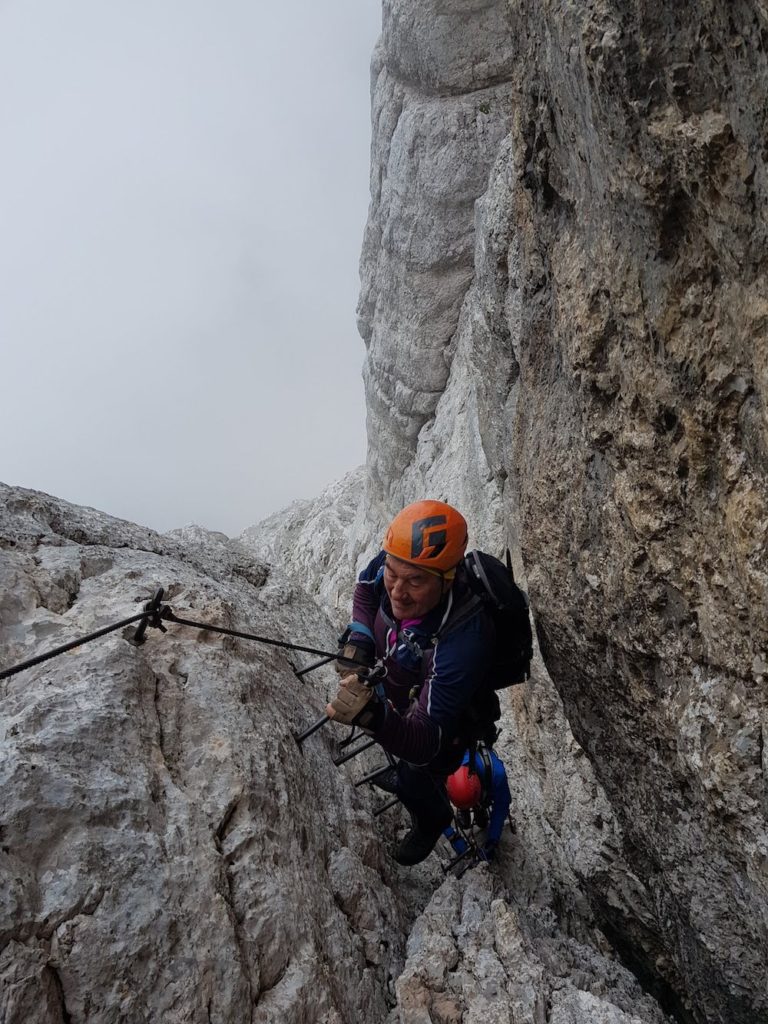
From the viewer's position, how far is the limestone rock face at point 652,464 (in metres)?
3.19

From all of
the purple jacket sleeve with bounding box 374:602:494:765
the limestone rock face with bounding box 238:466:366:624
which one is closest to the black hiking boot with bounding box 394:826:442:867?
the purple jacket sleeve with bounding box 374:602:494:765

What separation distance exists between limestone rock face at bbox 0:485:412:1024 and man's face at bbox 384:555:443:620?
146 cm

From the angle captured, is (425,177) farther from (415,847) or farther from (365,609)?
(415,847)

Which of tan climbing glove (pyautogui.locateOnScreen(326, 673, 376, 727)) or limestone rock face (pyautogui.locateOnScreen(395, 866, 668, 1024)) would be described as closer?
limestone rock face (pyautogui.locateOnScreen(395, 866, 668, 1024))

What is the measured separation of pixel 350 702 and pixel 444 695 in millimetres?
892

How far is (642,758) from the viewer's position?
16.7ft

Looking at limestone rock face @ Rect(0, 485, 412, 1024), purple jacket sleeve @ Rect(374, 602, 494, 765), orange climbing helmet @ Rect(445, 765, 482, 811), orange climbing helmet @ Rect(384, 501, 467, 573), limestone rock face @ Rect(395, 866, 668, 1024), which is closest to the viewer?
limestone rock face @ Rect(0, 485, 412, 1024)

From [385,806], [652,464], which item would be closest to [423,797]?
[385,806]

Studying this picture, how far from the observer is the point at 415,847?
20.4 feet

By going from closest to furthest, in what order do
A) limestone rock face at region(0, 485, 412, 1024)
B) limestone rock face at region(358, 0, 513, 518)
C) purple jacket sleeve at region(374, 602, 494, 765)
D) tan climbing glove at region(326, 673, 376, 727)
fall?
limestone rock face at region(0, 485, 412, 1024) < tan climbing glove at region(326, 673, 376, 727) < purple jacket sleeve at region(374, 602, 494, 765) < limestone rock face at region(358, 0, 513, 518)

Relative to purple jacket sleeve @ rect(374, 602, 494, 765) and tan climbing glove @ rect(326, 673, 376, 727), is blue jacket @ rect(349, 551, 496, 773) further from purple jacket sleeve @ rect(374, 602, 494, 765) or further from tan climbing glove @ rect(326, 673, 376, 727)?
tan climbing glove @ rect(326, 673, 376, 727)

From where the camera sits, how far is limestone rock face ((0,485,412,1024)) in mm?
3760

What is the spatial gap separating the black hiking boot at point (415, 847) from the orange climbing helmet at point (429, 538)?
254 cm

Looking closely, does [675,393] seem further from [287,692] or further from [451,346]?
[451,346]
